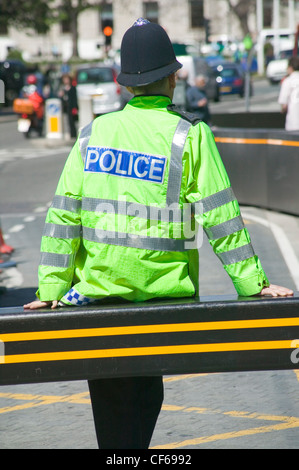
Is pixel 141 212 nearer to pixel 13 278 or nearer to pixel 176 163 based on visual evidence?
pixel 176 163

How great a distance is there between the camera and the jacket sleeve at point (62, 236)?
3.39 metres

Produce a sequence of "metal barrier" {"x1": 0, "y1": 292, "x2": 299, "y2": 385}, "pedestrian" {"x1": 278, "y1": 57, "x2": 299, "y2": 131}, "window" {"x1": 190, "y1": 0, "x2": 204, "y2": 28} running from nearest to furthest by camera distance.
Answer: "metal barrier" {"x1": 0, "y1": 292, "x2": 299, "y2": 385} < "pedestrian" {"x1": 278, "y1": 57, "x2": 299, "y2": 131} < "window" {"x1": 190, "y1": 0, "x2": 204, "y2": 28}

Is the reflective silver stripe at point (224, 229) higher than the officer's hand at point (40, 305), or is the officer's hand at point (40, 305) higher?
the reflective silver stripe at point (224, 229)

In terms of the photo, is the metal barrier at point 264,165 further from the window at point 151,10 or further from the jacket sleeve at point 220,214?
the window at point 151,10

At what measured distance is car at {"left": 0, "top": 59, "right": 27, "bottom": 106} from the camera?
4516 cm

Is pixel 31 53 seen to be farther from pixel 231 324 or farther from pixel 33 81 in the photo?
pixel 231 324

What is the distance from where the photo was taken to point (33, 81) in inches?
1211

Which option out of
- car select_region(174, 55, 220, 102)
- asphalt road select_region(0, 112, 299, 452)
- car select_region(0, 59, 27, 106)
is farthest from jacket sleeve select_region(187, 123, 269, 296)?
car select_region(0, 59, 27, 106)

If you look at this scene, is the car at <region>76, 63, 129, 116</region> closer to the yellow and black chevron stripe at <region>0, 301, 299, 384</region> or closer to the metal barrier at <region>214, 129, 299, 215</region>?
the metal barrier at <region>214, 129, 299, 215</region>

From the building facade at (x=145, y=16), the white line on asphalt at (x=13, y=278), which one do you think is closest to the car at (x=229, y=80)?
the building facade at (x=145, y=16)

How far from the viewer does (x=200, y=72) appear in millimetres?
39062

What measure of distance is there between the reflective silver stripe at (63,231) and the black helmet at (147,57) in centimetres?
53

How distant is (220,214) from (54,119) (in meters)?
22.6
